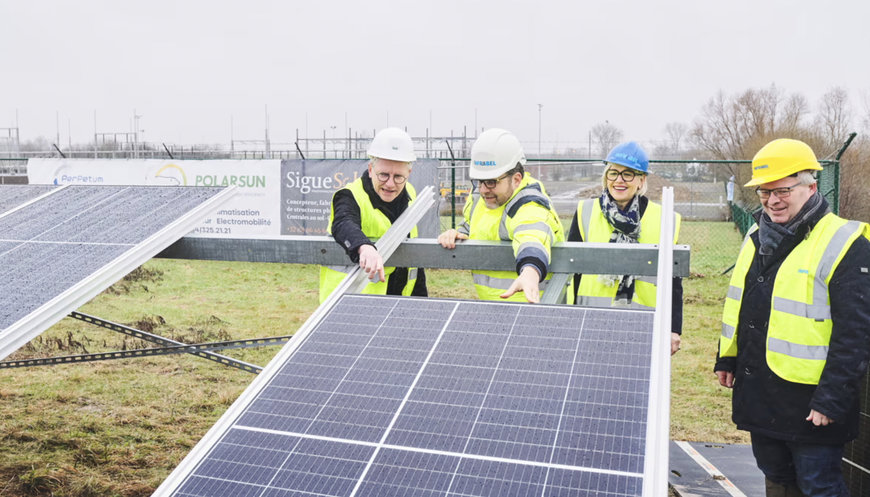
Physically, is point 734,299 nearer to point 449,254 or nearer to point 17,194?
point 449,254

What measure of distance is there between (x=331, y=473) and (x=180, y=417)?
6.04 m

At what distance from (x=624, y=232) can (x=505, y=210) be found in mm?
1454

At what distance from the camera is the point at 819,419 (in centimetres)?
363

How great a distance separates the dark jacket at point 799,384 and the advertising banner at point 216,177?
1262 cm

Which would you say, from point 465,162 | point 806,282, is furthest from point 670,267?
point 465,162

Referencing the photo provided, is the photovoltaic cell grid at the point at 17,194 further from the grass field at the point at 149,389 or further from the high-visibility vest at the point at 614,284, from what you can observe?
the high-visibility vest at the point at 614,284

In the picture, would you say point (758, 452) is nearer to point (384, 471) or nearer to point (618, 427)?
point (618, 427)

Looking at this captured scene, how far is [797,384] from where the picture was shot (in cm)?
379

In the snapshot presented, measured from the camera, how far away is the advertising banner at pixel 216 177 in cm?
1644

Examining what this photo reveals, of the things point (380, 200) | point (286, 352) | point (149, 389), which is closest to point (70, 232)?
point (380, 200)

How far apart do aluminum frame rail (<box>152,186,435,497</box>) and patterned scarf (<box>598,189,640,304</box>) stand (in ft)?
5.15

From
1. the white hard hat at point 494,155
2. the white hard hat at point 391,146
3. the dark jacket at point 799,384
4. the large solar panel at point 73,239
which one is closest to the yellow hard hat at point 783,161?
the dark jacket at point 799,384

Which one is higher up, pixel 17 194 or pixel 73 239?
pixel 17 194

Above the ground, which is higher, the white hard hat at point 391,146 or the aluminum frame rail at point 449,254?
the white hard hat at point 391,146
